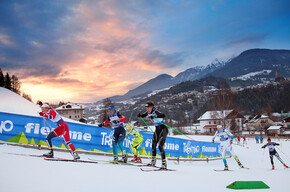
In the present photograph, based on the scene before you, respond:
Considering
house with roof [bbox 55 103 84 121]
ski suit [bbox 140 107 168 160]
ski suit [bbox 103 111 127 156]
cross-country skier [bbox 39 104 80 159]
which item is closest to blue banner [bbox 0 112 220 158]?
cross-country skier [bbox 39 104 80 159]

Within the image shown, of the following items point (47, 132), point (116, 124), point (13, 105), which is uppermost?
point (13, 105)

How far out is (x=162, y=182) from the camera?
498 centimetres

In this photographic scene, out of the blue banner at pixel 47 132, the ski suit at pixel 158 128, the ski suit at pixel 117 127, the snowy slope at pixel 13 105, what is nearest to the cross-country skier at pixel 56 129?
the blue banner at pixel 47 132

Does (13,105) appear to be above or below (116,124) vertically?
above

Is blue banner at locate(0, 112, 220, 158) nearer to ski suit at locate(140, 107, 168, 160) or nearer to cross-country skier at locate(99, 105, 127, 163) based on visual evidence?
cross-country skier at locate(99, 105, 127, 163)

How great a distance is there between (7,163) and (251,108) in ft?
451

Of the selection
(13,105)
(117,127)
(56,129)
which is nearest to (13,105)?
(13,105)

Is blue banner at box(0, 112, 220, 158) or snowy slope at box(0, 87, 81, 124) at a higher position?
snowy slope at box(0, 87, 81, 124)

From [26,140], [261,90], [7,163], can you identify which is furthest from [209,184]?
[261,90]

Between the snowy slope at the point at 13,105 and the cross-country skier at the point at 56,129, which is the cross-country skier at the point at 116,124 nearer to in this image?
the cross-country skier at the point at 56,129

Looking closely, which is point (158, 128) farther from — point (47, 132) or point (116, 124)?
point (47, 132)

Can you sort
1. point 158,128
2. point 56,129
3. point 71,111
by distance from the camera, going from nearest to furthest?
point 158,128 → point 56,129 → point 71,111

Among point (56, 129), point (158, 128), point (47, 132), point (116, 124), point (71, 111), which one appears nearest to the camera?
point (158, 128)

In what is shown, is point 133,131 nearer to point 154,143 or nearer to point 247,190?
point 154,143
